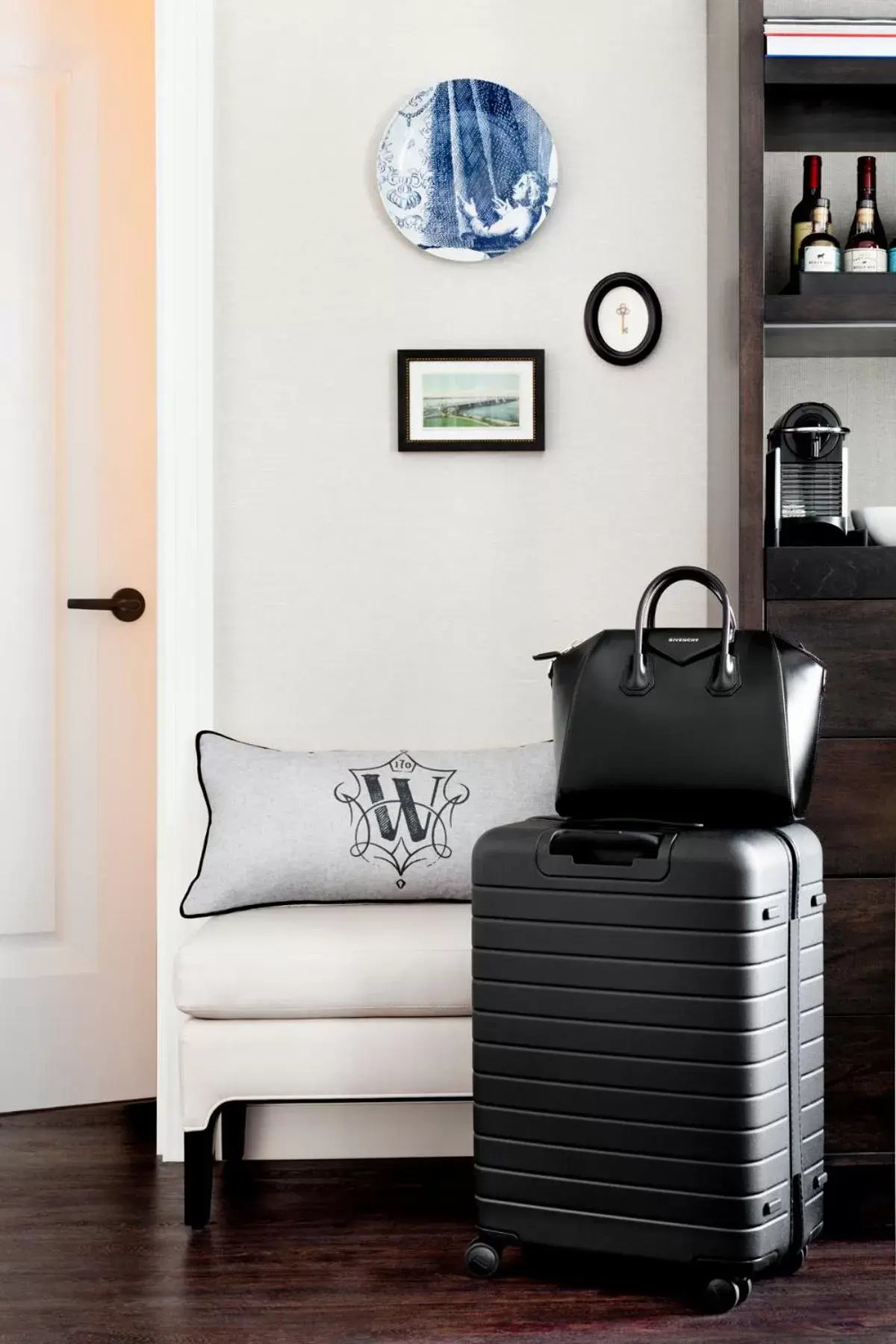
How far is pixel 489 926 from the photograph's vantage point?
6.32 ft

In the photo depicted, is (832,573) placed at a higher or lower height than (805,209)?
lower

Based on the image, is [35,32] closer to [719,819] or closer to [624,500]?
[624,500]

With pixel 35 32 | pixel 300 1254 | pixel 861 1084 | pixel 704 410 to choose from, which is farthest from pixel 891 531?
pixel 35 32

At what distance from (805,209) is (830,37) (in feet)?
0.98

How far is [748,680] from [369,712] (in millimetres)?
1071

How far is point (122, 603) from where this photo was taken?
9.67 ft

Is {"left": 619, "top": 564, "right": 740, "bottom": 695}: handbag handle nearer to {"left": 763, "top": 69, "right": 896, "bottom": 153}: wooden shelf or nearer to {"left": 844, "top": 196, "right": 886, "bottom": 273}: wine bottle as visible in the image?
{"left": 844, "top": 196, "right": 886, "bottom": 273}: wine bottle

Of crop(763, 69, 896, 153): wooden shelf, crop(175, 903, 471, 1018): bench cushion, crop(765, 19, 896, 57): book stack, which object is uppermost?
crop(765, 19, 896, 57): book stack

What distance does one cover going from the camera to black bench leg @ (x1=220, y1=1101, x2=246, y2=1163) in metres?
2.62

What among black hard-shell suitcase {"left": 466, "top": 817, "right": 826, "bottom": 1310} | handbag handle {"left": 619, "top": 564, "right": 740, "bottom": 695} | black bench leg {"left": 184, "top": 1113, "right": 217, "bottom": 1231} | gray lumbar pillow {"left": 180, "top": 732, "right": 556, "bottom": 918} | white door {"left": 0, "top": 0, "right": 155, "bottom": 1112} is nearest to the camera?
black hard-shell suitcase {"left": 466, "top": 817, "right": 826, "bottom": 1310}

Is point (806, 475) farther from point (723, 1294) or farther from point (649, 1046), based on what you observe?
point (723, 1294)

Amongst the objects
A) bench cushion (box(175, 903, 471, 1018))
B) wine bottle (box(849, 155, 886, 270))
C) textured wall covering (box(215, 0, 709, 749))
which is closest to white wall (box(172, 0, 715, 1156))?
textured wall covering (box(215, 0, 709, 749))

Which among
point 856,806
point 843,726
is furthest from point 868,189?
point 856,806

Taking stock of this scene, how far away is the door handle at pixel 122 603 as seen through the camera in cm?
293
